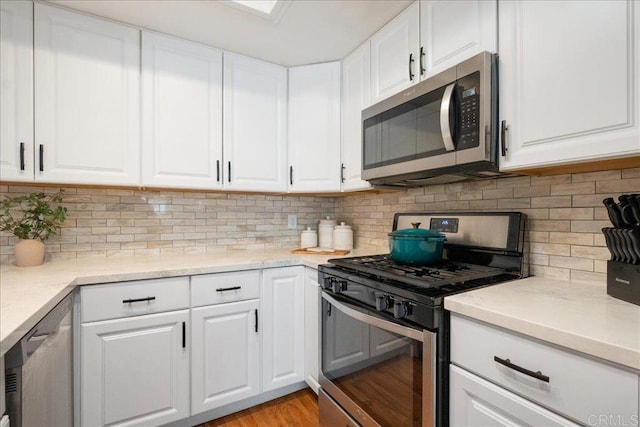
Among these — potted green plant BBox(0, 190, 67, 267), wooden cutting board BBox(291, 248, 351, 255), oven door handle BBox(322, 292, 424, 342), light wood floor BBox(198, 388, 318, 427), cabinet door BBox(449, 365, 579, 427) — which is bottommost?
light wood floor BBox(198, 388, 318, 427)

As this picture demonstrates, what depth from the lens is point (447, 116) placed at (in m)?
1.28

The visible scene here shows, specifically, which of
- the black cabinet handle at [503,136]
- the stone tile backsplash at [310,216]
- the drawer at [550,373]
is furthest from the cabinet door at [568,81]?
the drawer at [550,373]

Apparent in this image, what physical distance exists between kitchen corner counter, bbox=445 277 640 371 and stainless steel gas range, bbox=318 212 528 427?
106 millimetres

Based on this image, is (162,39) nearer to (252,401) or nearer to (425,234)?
(425,234)

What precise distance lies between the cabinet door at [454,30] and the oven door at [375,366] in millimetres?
1146

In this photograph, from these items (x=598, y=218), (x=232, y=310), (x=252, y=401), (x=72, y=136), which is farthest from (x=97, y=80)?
(x=598, y=218)

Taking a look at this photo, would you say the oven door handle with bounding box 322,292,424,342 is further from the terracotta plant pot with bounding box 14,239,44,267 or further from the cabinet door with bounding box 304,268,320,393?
the terracotta plant pot with bounding box 14,239,44,267

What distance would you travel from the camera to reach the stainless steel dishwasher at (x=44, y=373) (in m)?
0.84

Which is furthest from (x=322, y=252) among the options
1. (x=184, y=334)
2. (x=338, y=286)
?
(x=184, y=334)

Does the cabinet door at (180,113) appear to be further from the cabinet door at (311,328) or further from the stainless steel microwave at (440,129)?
the stainless steel microwave at (440,129)

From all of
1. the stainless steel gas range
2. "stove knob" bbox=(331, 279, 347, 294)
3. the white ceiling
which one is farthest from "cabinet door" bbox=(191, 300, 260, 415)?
the white ceiling

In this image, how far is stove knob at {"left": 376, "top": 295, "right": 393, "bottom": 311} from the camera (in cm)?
119

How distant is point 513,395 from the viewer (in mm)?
857

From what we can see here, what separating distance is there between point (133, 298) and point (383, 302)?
123cm
